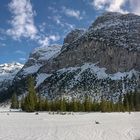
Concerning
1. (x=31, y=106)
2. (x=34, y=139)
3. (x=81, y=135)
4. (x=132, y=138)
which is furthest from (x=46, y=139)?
(x=31, y=106)

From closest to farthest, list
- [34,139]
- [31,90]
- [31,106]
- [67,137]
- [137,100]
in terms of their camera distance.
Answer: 1. [34,139]
2. [67,137]
3. [31,106]
4. [31,90]
5. [137,100]

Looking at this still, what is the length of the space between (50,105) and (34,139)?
11048 cm

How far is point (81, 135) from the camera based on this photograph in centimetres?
3366

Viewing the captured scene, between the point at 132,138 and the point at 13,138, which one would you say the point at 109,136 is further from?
the point at 13,138

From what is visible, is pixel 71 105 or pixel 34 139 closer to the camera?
pixel 34 139

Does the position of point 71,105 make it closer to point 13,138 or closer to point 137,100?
point 137,100

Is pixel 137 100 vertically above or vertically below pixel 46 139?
above

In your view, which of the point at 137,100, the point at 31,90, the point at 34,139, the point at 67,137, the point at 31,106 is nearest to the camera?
the point at 34,139

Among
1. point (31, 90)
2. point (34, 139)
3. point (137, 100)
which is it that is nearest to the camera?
point (34, 139)

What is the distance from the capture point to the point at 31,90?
134875 mm

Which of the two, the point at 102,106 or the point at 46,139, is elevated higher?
the point at 102,106

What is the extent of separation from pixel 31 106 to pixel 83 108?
2111cm

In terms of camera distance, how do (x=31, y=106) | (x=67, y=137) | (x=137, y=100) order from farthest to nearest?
(x=137, y=100), (x=31, y=106), (x=67, y=137)

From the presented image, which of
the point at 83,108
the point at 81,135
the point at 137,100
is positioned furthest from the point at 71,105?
the point at 81,135
